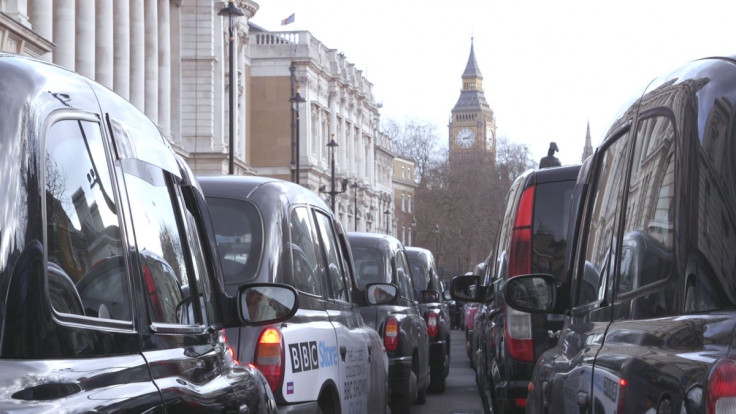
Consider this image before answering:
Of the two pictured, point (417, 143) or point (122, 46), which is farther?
point (417, 143)

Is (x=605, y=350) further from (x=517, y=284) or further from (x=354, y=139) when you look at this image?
(x=354, y=139)

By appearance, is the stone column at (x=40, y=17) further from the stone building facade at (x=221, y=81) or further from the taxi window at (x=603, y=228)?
the taxi window at (x=603, y=228)

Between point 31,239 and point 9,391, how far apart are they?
0.32 metres

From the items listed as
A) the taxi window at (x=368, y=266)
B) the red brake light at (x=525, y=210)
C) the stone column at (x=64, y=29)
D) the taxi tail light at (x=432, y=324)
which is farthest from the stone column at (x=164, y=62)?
the red brake light at (x=525, y=210)

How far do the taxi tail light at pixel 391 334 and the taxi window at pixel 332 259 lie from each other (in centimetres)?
419

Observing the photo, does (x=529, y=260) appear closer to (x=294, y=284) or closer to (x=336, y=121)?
(x=294, y=284)

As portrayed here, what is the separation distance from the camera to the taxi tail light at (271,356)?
6.36m

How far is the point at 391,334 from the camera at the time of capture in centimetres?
1244

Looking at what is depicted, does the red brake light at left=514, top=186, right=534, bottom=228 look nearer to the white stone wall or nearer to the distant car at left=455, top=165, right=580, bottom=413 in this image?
the distant car at left=455, top=165, right=580, bottom=413

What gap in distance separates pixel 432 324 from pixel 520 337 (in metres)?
7.80

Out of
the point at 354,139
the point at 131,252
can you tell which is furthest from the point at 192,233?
the point at 354,139

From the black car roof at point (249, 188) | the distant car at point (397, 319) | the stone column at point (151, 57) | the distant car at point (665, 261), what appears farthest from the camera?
the stone column at point (151, 57)

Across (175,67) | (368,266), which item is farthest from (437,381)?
(175,67)

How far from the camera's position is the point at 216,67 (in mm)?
72375
